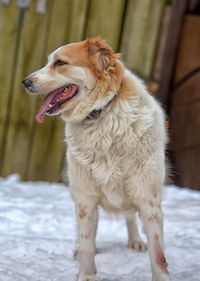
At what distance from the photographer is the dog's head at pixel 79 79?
2918 millimetres

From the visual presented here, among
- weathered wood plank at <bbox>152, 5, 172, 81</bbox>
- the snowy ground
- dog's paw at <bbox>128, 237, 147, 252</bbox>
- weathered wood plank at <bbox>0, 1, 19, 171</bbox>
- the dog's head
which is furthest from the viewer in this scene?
weathered wood plank at <bbox>152, 5, 172, 81</bbox>

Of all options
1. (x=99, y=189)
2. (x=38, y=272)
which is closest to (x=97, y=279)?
(x=38, y=272)

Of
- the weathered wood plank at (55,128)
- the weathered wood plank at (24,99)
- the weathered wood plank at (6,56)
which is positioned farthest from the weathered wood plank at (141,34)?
the weathered wood plank at (6,56)

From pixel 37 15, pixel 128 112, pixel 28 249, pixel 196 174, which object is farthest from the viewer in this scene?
pixel 196 174

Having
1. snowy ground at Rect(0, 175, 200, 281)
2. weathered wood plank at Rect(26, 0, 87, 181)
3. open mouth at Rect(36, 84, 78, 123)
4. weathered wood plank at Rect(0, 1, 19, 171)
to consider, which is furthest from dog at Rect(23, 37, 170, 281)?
weathered wood plank at Rect(0, 1, 19, 171)

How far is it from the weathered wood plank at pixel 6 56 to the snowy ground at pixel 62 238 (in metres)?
0.68

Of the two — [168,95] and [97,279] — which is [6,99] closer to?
[168,95]

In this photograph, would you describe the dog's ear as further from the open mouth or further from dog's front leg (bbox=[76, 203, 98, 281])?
dog's front leg (bbox=[76, 203, 98, 281])

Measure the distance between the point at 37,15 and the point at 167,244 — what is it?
2.82 m

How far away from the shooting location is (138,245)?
369cm

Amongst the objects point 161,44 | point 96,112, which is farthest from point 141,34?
point 96,112

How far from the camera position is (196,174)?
5.58 metres

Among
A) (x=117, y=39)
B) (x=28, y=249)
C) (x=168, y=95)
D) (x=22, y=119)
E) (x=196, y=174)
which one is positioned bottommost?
(x=28, y=249)

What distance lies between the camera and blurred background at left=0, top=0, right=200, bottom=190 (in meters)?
5.25
